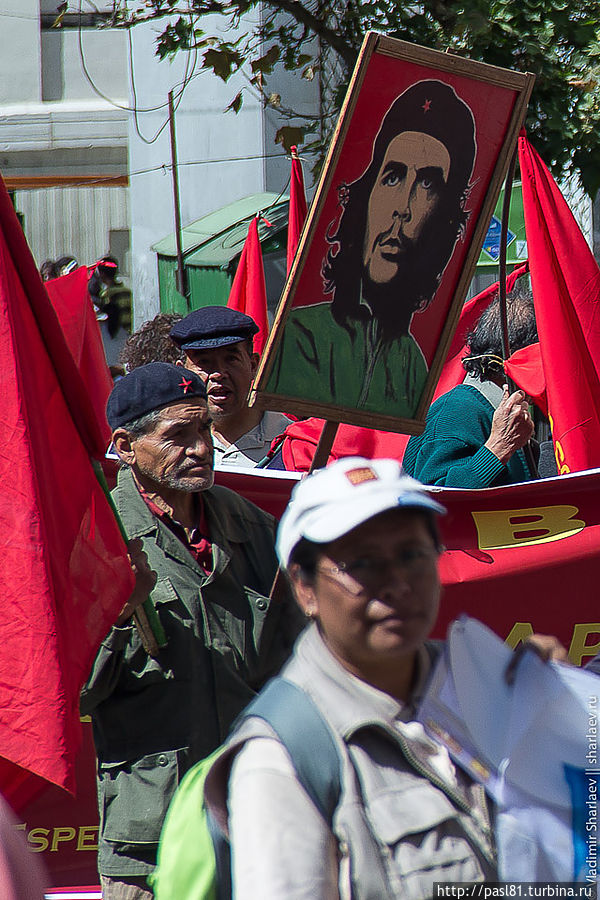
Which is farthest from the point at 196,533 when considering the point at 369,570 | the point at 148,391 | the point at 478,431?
the point at 369,570

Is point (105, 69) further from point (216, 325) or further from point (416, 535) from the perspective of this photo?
point (416, 535)

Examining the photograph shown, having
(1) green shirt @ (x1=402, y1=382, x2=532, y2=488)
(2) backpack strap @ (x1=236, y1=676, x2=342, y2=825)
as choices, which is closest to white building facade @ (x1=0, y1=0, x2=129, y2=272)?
(1) green shirt @ (x1=402, y1=382, x2=532, y2=488)

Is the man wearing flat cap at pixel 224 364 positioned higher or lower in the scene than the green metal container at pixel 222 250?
higher

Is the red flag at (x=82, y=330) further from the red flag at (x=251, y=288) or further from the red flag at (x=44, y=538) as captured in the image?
the red flag at (x=44, y=538)

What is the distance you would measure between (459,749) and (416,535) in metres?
0.31

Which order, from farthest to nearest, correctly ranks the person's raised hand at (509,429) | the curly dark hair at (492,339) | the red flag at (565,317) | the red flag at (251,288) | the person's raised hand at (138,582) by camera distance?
the red flag at (251,288), the red flag at (565,317), the curly dark hair at (492,339), the person's raised hand at (509,429), the person's raised hand at (138,582)

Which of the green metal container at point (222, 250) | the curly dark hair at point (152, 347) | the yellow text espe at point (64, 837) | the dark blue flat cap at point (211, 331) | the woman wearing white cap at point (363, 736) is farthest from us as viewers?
the green metal container at point (222, 250)

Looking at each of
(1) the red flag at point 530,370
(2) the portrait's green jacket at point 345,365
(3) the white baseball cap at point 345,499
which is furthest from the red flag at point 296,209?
(3) the white baseball cap at point 345,499

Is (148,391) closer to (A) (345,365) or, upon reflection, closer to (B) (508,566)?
(A) (345,365)

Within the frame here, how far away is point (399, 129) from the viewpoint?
343 centimetres

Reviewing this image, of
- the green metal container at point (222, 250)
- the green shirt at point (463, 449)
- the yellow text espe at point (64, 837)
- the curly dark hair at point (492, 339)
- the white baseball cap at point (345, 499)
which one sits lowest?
the yellow text espe at point (64, 837)

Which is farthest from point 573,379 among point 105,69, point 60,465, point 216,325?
point 105,69

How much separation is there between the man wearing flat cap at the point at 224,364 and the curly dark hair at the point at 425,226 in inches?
42.5

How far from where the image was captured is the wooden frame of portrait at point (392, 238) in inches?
131
